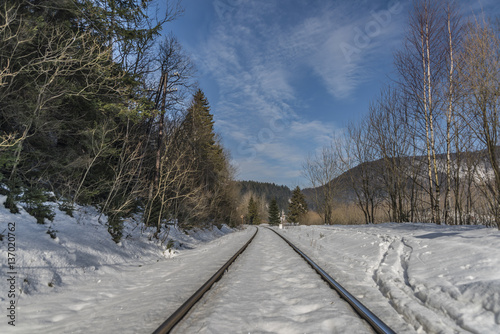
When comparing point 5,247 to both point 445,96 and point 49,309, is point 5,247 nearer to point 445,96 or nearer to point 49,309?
point 49,309

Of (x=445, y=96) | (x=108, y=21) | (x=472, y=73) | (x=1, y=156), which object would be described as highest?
(x=108, y=21)

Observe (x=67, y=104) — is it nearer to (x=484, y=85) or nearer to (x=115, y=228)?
(x=115, y=228)

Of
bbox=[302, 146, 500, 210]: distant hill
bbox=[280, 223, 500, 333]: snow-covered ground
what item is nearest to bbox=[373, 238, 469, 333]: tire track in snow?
bbox=[280, 223, 500, 333]: snow-covered ground

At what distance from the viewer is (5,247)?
→ 5.08 metres

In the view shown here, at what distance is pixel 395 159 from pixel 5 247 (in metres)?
19.1

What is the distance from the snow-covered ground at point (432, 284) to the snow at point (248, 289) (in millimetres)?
17

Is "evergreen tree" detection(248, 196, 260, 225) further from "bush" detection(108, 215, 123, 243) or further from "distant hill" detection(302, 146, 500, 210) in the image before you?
"bush" detection(108, 215, 123, 243)

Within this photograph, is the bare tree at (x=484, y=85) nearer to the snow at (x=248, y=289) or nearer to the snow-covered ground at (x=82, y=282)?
the snow at (x=248, y=289)

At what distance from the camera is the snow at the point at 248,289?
128 inches

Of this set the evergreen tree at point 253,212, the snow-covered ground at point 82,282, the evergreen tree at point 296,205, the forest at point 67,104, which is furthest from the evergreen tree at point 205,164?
the evergreen tree at point 253,212

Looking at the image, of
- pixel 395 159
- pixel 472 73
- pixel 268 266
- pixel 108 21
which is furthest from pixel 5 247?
pixel 395 159

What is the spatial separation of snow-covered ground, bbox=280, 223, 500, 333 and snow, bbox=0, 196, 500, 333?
2cm

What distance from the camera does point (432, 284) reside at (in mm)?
4387

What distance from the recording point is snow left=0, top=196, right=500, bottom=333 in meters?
3.24
